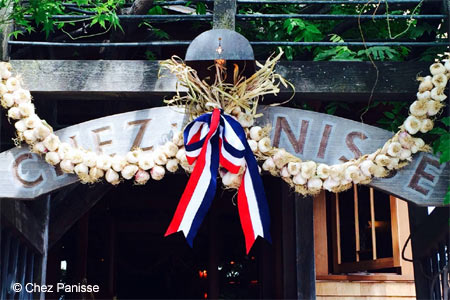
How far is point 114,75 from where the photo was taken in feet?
14.4

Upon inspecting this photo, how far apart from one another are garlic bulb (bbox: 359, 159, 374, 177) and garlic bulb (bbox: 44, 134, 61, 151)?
1845 mm

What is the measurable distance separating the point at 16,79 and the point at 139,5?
3.24ft

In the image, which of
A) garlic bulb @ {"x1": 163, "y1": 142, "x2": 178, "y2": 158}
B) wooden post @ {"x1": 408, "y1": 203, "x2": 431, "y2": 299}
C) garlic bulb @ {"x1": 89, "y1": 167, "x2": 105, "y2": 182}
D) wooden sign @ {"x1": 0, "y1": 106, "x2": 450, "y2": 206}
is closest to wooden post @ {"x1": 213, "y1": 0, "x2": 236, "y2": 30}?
wooden sign @ {"x1": 0, "y1": 106, "x2": 450, "y2": 206}

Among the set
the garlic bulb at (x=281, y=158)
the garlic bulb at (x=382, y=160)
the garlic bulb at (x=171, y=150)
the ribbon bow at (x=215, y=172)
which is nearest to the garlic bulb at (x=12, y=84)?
the garlic bulb at (x=171, y=150)

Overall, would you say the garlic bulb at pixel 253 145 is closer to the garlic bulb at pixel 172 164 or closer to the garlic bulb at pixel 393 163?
the garlic bulb at pixel 172 164

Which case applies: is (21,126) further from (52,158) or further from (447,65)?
(447,65)

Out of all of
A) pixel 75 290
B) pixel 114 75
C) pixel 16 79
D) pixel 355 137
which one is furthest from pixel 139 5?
pixel 75 290

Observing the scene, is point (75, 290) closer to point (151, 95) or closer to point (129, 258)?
point (129, 258)

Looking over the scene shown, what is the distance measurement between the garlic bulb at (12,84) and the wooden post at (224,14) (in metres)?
1.29

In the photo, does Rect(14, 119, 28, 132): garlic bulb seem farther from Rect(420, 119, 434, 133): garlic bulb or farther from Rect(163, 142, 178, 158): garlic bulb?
Rect(420, 119, 434, 133): garlic bulb

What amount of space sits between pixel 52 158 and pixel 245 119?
1.20m

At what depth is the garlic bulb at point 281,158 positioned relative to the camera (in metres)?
4.11

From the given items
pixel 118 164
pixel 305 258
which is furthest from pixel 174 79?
pixel 305 258

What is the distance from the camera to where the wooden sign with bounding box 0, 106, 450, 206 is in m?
4.12
